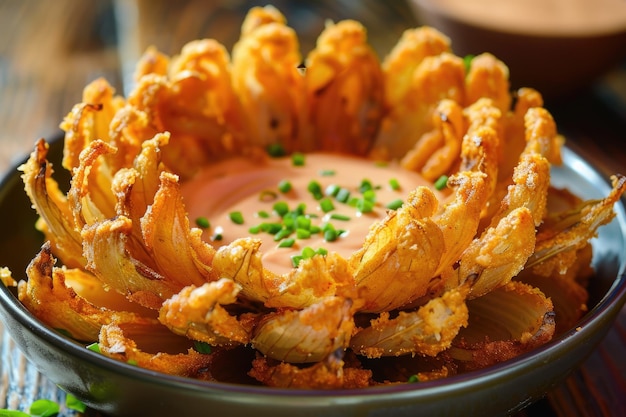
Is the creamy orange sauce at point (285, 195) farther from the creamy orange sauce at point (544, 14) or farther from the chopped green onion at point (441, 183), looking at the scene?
the creamy orange sauce at point (544, 14)

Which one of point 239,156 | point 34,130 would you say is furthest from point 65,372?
point 34,130

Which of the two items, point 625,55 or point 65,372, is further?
point 625,55

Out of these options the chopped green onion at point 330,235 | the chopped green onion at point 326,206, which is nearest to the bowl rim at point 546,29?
the chopped green onion at point 326,206

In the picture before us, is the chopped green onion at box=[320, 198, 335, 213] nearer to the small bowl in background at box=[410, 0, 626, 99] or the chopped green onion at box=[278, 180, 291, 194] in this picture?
the chopped green onion at box=[278, 180, 291, 194]

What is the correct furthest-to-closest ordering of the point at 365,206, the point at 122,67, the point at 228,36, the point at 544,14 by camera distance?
the point at 228,36 → the point at 122,67 → the point at 544,14 → the point at 365,206

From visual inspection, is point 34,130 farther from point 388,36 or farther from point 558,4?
point 558,4

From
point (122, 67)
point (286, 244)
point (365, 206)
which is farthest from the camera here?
point (122, 67)

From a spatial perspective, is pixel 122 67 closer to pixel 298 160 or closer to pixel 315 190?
pixel 298 160

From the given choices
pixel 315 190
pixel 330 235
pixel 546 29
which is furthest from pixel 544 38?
pixel 330 235
